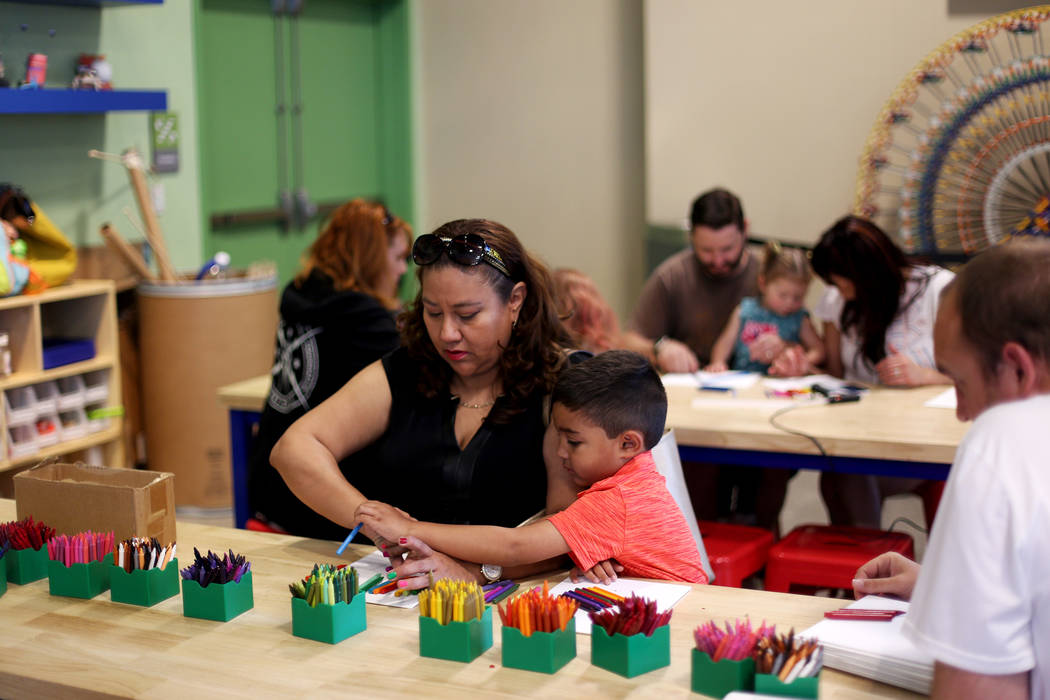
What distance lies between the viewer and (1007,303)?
3.62 ft

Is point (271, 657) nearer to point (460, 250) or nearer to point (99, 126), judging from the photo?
point (460, 250)

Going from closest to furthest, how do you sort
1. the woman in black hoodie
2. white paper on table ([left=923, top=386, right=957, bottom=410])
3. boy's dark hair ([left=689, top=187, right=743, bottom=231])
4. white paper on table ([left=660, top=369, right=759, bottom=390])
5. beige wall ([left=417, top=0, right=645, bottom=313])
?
the woman in black hoodie < white paper on table ([left=923, top=386, right=957, bottom=410]) < white paper on table ([left=660, top=369, right=759, bottom=390]) < boy's dark hair ([left=689, top=187, right=743, bottom=231]) < beige wall ([left=417, top=0, right=645, bottom=313])

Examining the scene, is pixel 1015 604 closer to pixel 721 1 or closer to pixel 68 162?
pixel 68 162

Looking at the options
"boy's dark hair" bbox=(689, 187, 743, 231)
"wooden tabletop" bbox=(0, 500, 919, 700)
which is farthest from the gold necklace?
"boy's dark hair" bbox=(689, 187, 743, 231)

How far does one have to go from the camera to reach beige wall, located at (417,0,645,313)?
18.7 ft

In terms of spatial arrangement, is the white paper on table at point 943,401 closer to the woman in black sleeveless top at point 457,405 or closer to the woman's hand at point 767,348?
the woman's hand at point 767,348

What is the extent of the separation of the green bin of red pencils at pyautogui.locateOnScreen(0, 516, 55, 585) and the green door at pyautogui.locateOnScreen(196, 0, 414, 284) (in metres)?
3.35

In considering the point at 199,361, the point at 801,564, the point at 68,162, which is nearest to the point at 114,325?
→ the point at 199,361

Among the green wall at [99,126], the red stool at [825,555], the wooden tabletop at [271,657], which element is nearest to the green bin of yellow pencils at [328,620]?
the wooden tabletop at [271,657]

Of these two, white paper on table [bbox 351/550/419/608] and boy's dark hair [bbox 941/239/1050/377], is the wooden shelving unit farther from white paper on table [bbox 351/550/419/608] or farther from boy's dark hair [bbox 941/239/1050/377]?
boy's dark hair [bbox 941/239/1050/377]

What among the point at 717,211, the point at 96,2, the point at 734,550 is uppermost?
the point at 96,2

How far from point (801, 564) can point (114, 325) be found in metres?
2.76

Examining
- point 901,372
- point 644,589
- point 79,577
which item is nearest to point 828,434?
point 901,372

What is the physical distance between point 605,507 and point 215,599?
613mm
